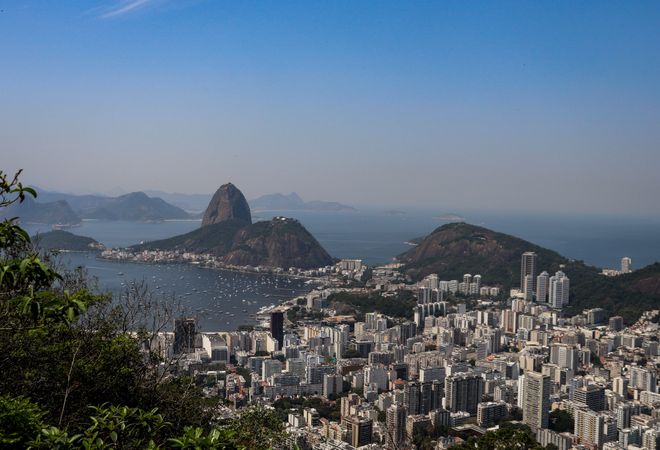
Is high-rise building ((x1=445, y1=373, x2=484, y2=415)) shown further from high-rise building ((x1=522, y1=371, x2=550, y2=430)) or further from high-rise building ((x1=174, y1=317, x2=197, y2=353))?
high-rise building ((x1=174, y1=317, x2=197, y2=353))

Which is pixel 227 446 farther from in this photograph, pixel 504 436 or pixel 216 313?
pixel 216 313

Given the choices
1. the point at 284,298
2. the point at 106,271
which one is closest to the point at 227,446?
the point at 284,298

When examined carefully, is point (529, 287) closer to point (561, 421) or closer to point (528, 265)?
point (528, 265)

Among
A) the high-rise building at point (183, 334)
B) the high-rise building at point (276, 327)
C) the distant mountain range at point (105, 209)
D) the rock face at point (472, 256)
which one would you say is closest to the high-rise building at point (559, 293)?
the rock face at point (472, 256)

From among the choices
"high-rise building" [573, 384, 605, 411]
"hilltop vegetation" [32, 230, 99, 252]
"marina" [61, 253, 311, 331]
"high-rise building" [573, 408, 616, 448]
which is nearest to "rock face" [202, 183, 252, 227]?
"hilltop vegetation" [32, 230, 99, 252]

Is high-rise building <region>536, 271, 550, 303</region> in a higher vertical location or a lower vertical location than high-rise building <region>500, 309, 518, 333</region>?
higher
